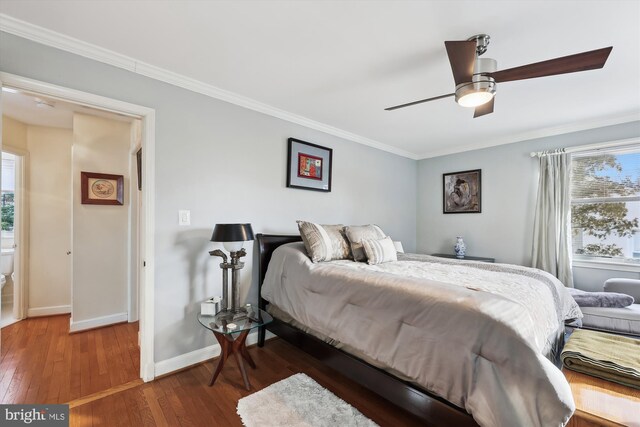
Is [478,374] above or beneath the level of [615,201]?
beneath

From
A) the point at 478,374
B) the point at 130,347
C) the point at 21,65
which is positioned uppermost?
the point at 21,65

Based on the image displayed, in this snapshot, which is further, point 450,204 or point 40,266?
point 450,204

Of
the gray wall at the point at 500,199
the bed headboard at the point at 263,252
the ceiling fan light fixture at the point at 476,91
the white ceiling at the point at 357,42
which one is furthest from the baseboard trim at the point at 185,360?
the gray wall at the point at 500,199

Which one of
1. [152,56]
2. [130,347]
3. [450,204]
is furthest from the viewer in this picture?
[450,204]

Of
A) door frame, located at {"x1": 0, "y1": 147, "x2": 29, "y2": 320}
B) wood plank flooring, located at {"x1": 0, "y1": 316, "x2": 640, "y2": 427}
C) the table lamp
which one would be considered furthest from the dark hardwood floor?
door frame, located at {"x1": 0, "y1": 147, "x2": 29, "y2": 320}

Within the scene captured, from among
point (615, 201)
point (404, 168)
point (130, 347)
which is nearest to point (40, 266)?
point (130, 347)

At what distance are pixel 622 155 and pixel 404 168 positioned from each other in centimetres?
259

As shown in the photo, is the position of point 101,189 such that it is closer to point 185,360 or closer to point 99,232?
point 99,232

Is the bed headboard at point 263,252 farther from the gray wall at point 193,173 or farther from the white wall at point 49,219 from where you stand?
the white wall at point 49,219

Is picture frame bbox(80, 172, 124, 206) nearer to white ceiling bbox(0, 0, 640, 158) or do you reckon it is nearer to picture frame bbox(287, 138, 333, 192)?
white ceiling bbox(0, 0, 640, 158)

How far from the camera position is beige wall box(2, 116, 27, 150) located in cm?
324

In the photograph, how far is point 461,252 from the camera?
4.18m

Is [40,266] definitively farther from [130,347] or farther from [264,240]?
[264,240]

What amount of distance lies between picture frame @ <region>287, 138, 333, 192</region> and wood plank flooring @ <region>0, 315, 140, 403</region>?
2308mm
